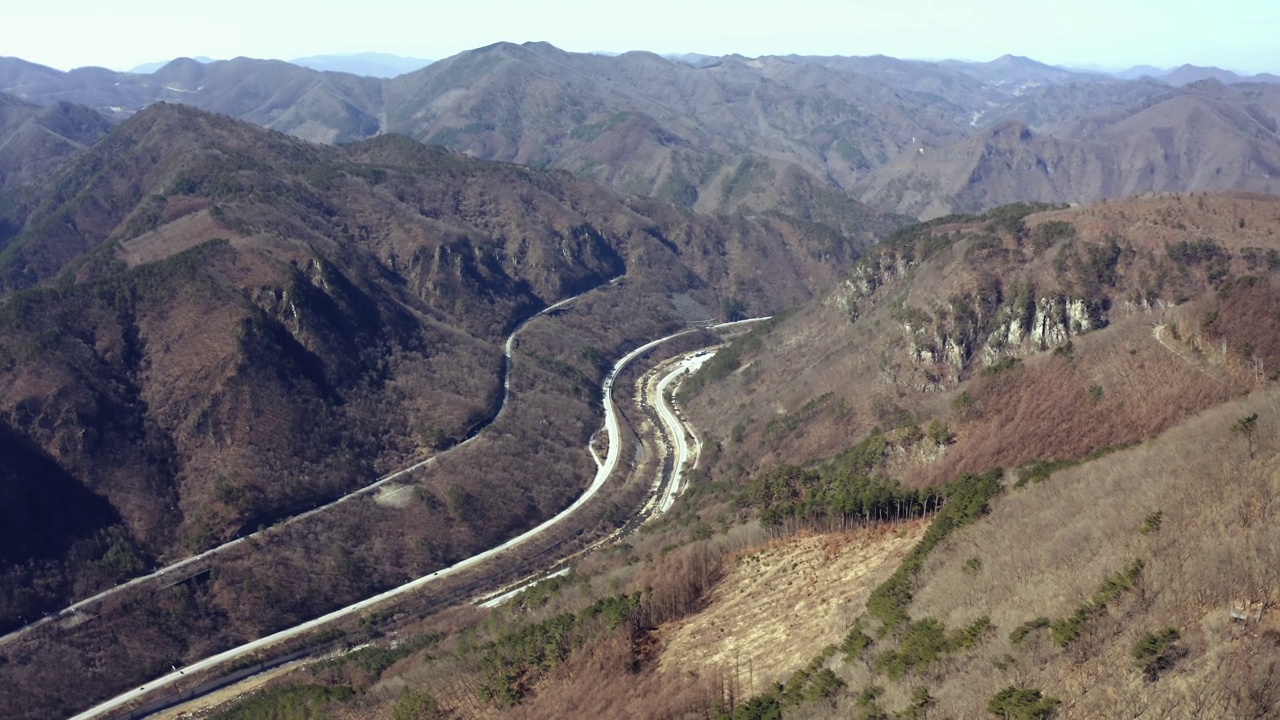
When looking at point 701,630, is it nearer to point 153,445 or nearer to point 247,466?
point 247,466

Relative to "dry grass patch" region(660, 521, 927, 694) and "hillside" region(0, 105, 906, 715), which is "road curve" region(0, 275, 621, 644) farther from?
"dry grass patch" region(660, 521, 927, 694)

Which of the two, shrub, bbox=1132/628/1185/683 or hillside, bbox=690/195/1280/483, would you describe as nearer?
shrub, bbox=1132/628/1185/683

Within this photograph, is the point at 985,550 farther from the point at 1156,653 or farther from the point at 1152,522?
the point at 1156,653

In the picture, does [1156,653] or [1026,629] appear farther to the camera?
[1026,629]

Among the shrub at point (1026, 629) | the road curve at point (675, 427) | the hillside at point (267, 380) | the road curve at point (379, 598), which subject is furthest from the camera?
the road curve at point (675, 427)

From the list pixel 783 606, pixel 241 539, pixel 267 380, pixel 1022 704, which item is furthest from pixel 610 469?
pixel 1022 704

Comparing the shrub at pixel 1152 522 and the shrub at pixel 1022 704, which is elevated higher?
the shrub at pixel 1152 522

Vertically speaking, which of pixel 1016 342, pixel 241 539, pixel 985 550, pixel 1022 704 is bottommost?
pixel 241 539

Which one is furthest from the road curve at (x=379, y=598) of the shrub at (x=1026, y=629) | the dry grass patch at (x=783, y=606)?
the shrub at (x=1026, y=629)

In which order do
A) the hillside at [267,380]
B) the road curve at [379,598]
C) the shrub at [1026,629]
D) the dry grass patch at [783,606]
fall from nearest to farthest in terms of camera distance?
the shrub at [1026,629] < the dry grass patch at [783,606] < the road curve at [379,598] < the hillside at [267,380]

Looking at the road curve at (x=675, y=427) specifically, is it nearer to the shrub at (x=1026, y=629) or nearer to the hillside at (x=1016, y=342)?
the hillside at (x=1016, y=342)

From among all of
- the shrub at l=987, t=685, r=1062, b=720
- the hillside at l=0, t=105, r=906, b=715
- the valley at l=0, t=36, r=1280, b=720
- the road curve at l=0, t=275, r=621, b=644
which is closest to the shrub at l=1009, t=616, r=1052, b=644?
the valley at l=0, t=36, r=1280, b=720

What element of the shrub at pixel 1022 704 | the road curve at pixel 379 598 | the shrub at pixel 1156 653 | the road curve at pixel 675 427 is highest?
the shrub at pixel 1156 653

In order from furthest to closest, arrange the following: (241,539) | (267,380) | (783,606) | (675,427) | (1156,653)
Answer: (675,427) < (267,380) < (241,539) < (783,606) < (1156,653)
